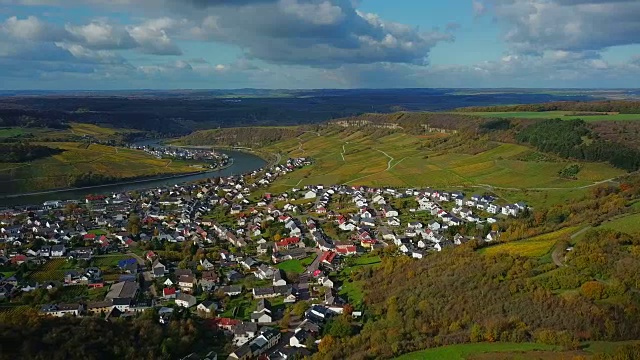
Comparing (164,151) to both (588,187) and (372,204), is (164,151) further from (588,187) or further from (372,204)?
(588,187)

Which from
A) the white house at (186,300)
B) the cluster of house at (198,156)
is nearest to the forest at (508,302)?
the white house at (186,300)

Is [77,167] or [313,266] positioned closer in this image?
[313,266]

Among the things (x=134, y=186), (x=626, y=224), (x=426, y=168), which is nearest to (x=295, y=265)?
(x=626, y=224)

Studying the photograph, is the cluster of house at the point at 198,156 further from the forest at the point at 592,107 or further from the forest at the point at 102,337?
the forest at the point at 102,337

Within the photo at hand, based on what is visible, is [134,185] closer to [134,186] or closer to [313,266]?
[134,186]

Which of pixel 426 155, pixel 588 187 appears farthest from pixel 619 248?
pixel 426 155

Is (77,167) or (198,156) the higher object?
(77,167)
